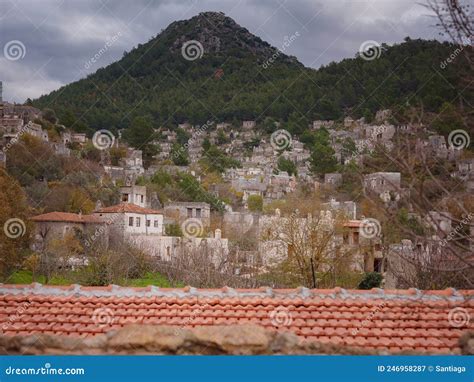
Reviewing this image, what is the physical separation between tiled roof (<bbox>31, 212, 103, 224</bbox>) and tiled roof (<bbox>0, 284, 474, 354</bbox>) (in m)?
19.4

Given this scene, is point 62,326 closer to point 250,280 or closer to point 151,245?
point 250,280

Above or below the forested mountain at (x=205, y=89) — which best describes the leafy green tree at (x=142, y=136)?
below

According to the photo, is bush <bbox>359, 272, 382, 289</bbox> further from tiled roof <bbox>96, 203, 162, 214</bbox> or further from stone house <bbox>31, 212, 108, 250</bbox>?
tiled roof <bbox>96, 203, 162, 214</bbox>

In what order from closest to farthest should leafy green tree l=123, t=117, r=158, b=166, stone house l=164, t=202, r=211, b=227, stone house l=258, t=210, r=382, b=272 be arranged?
stone house l=258, t=210, r=382, b=272, stone house l=164, t=202, r=211, b=227, leafy green tree l=123, t=117, r=158, b=166

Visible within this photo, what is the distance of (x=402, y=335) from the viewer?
17.7 feet

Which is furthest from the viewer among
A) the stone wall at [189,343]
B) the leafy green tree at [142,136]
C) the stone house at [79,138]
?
the leafy green tree at [142,136]

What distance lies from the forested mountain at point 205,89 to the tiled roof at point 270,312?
134 ft

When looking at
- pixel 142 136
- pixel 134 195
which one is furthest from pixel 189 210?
pixel 142 136

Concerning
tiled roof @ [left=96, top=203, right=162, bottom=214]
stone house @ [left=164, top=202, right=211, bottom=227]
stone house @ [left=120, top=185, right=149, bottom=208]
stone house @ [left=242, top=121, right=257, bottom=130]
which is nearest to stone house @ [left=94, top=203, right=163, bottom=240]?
tiled roof @ [left=96, top=203, right=162, bottom=214]

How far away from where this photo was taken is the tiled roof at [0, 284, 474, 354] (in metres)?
5.40

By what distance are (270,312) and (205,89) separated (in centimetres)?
6212

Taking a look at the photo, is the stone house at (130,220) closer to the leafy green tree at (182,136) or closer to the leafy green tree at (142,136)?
the leafy green tree at (142,136)

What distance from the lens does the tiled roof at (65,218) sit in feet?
82.8

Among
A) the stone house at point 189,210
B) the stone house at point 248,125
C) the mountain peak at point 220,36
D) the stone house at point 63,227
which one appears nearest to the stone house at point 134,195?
the stone house at point 189,210
